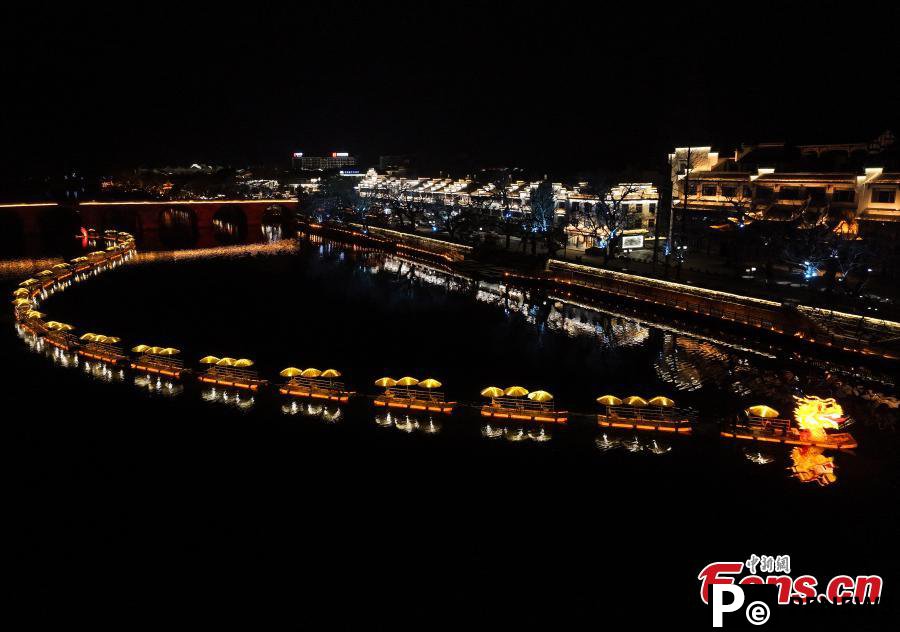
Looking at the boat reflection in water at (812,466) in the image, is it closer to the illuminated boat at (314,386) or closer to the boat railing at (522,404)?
the boat railing at (522,404)

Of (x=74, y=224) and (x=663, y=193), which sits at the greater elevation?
(x=663, y=193)

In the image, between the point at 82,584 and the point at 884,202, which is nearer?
the point at 82,584

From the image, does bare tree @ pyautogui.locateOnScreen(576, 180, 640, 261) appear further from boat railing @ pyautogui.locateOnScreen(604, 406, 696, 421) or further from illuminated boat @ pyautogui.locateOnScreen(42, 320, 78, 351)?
illuminated boat @ pyautogui.locateOnScreen(42, 320, 78, 351)

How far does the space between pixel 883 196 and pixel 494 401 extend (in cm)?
4050

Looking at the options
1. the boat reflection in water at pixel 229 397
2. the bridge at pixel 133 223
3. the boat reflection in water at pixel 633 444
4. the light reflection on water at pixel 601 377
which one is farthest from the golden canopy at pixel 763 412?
the bridge at pixel 133 223

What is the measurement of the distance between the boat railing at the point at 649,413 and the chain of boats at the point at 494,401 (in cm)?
4

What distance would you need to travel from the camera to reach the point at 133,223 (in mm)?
101438

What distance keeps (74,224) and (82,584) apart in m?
106

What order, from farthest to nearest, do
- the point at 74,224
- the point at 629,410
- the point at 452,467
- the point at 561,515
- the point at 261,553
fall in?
the point at 74,224
the point at 629,410
the point at 452,467
the point at 561,515
the point at 261,553

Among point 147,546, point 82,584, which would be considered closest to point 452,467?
point 147,546

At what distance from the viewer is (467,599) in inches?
581

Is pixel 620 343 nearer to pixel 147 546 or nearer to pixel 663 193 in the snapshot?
pixel 147 546

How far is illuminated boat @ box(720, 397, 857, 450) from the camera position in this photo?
2191 cm

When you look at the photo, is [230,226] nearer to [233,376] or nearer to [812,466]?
[233,376]
